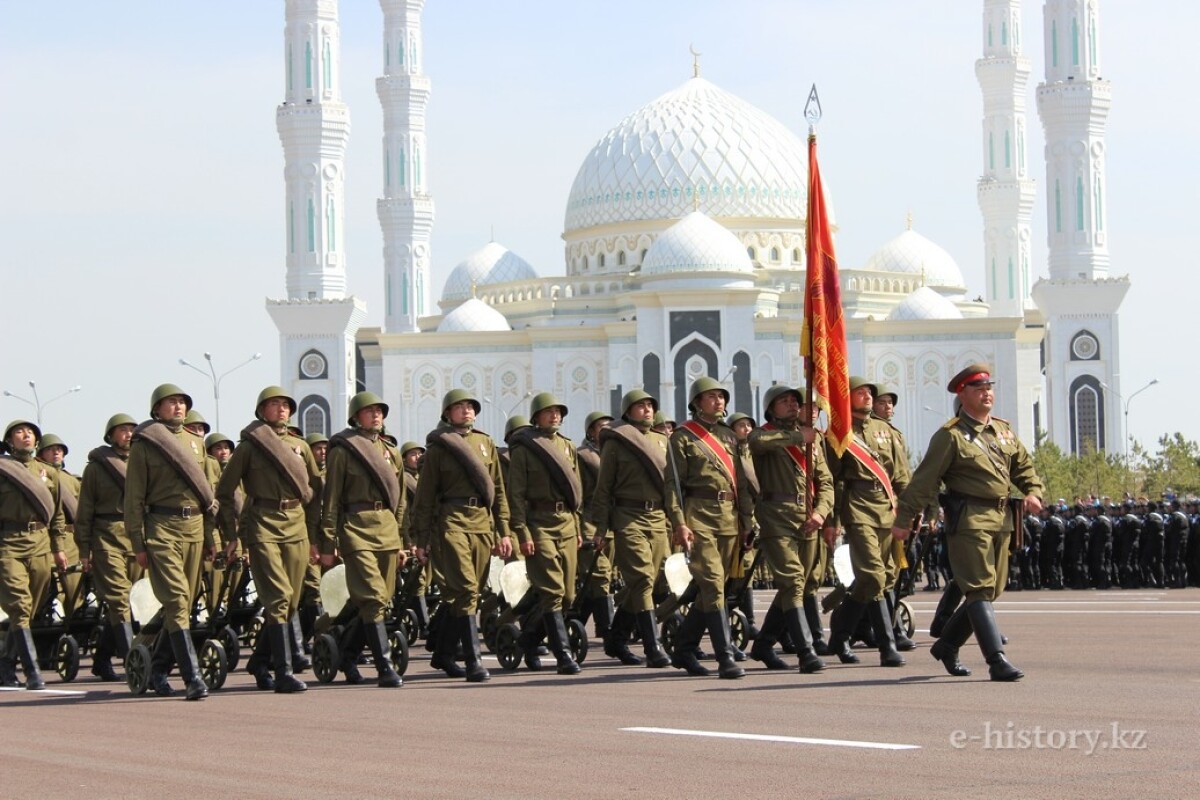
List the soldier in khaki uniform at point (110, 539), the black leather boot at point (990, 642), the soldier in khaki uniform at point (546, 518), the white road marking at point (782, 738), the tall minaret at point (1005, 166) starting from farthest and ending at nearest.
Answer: the tall minaret at point (1005, 166)
the soldier in khaki uniform at point (110, 539)
the soldier in khaki uniform at point (546, 518)
the black leather boot at point (990, 642)
the white road marking at point (782, 738)

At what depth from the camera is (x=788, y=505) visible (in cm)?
1238

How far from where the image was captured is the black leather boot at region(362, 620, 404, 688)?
12.1 meters

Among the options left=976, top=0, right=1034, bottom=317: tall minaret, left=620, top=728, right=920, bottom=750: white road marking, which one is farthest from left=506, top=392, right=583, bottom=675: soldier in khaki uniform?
left=976, top=0, right=1034, bottom=317: tall minaret

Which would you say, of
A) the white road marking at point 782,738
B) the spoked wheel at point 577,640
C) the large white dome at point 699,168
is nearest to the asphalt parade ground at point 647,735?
the white road marking at point 782,738

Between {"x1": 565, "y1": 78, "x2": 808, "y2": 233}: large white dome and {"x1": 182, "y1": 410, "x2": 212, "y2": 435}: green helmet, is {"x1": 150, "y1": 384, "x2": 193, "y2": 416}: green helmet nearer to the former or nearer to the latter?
{"x1": 182, "y1": 410, "x2": 212, "y2": 435}: green helmet

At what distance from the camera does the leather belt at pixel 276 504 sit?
12156 millimetres

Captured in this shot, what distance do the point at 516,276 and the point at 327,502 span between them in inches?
2797

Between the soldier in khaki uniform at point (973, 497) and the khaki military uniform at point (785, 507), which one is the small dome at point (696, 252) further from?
the soldier in khaki uniform at point (973, 497)

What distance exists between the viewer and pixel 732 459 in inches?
497

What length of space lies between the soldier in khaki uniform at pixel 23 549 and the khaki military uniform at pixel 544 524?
2.72 m

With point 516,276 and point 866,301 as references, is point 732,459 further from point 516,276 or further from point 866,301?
point 516,276

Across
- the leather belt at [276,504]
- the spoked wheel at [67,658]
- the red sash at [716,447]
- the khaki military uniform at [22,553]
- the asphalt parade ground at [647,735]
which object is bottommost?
the asphalt parade ground at [647,735]

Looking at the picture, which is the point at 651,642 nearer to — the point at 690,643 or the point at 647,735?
the point at 690,643

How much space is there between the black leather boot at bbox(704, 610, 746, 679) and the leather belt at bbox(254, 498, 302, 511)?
7.56 feet
